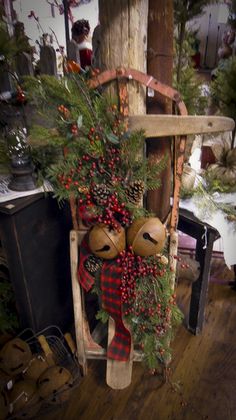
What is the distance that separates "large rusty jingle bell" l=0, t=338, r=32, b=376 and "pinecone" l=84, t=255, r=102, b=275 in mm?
563

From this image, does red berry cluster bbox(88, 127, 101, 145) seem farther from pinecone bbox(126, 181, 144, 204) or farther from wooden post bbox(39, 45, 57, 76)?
wooden post bbox(39, 45, 57, 76)

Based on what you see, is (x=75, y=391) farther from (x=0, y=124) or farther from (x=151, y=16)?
(x=151, y=16)

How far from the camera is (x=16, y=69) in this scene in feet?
5.17

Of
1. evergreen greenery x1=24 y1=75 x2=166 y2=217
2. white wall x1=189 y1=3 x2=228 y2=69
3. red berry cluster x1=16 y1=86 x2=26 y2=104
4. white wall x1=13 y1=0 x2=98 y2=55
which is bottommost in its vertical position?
evergreen greenery x1=24 y1=75 x2=166 y2=217

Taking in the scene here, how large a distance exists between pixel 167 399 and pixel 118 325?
471mm

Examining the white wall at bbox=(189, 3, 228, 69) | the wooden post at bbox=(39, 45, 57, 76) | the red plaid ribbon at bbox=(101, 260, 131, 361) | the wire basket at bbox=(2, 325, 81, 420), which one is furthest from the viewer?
the white wall at bbox=(189, 3, 228, 69)

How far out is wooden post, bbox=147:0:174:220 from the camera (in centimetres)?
104

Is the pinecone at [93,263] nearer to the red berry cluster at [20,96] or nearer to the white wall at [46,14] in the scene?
the red berry cluster at [20,96]

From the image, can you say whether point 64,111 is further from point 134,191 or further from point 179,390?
point 179,390

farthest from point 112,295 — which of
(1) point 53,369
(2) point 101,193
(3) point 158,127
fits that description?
(3) point 158,127

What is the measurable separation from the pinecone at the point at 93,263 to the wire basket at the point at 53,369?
50 cm

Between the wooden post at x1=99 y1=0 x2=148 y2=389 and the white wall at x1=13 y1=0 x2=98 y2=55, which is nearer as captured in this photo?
the wooden post at x1=99 y1=0 x2=148 y2=389

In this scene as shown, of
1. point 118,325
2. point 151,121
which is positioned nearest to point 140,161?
point 151,121

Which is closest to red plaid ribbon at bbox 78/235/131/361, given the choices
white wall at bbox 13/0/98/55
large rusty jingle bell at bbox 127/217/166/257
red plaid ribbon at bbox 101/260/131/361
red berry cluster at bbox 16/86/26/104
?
red plaid ribbon at bbox 101/260/131/361
